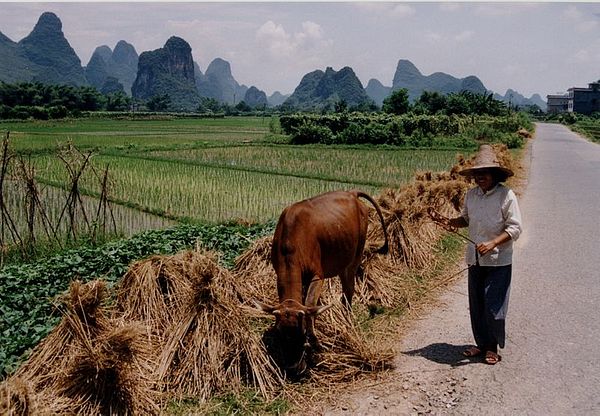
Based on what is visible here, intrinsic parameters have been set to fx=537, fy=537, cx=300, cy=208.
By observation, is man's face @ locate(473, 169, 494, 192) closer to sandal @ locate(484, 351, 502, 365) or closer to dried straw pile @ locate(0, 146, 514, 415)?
sandal @ locate(484, 351, 502, 365)

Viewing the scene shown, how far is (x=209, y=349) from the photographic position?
15.8 ft

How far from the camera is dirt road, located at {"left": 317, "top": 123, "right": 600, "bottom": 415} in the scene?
445 cm

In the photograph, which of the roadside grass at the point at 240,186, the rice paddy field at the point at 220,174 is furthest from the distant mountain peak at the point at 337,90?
Answer: the roadside grass at the point at 240,186

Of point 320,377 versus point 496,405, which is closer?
point 496,405

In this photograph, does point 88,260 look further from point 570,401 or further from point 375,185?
point 375,185

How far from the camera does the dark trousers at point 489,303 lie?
A: 16.6 ft

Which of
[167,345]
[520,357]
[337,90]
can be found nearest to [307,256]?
[167,345]

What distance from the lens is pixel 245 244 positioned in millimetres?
8188

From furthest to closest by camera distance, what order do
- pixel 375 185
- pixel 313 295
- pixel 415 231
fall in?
pixel 375 185, pixel 415 231, pixel 313 295

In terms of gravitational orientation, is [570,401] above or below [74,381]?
below

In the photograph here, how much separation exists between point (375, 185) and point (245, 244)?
9667mm

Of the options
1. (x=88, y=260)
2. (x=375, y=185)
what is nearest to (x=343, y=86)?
(x=375, y=185)

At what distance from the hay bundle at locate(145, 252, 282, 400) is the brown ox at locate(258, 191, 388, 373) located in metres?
0.35

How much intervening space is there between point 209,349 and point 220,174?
14.9 metres
